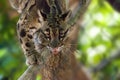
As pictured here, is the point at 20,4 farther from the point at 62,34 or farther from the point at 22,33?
the point at 62,34

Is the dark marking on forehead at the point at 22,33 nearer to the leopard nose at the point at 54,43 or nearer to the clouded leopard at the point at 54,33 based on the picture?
the clouded leopard at the point at 54,33

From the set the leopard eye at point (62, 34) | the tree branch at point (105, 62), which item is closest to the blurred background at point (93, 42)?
the tree branch at point (105, 62)

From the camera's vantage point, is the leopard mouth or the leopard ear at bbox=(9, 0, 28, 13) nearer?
the leopard mouth

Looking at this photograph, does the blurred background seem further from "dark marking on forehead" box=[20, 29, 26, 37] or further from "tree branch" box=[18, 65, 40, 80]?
"tree branch" box=[18, 65, 40, 80]

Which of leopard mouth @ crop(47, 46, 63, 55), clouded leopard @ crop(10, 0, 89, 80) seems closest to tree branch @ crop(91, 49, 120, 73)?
Result: clouded leopard @ crop(10, 0, 89, 80)

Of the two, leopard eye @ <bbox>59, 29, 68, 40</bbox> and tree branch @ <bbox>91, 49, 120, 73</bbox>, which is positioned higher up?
leopard eye @ <bbox>59, 29, 68, 40</bbox>

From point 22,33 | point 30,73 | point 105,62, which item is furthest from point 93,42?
point 30,73

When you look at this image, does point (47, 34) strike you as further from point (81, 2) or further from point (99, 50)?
point (99, 50)

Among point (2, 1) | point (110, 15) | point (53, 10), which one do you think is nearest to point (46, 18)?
point (53, 10)
